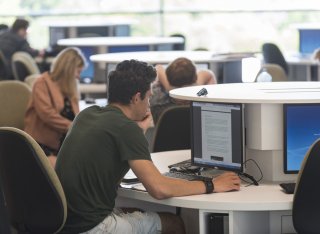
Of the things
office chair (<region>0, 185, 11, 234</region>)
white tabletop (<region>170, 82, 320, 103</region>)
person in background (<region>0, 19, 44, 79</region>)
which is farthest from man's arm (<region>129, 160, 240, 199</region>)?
person in background (<region>0, 19, 44, 79</region>)

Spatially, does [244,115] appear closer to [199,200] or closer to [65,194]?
[199,200]

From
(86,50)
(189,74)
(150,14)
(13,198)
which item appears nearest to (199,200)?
(13,198)

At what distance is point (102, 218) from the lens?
10.9ft

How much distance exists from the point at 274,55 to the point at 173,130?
4843 millimetres

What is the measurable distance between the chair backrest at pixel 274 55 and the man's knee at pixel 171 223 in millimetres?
5686

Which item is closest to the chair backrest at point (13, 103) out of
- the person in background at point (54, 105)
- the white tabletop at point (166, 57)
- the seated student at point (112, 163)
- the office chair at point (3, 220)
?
the person in background at point (54, 105)

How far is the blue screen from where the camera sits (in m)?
9.52

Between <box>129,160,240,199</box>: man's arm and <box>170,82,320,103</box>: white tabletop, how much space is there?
0.39 metres

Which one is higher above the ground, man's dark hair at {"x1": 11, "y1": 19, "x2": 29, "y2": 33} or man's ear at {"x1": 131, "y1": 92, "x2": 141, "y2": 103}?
man's dark hair at {"x1": 11, "y1": 19, "x2": 29, "y2": 33}

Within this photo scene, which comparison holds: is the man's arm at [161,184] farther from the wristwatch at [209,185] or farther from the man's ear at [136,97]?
the man's ear at [136,97]

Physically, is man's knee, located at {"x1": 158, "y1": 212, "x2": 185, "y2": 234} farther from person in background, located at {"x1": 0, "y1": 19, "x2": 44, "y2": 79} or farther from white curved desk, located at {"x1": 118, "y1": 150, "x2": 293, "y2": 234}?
person in background, located at {"x1": 0, "y1": 19, "x2": 44, "y2": 79}

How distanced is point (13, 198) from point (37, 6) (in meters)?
8.50

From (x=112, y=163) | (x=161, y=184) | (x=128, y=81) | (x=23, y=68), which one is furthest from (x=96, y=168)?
(x=23, y=68)

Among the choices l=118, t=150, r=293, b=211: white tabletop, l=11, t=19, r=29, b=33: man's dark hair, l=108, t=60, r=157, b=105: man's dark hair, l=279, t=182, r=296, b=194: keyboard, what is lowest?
l=118, t=150, r=293, b=211: white tabletop
